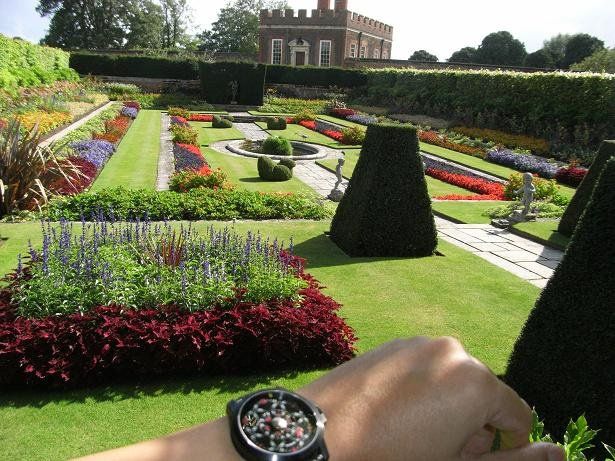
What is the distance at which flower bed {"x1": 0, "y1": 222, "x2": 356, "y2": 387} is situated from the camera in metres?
4.25

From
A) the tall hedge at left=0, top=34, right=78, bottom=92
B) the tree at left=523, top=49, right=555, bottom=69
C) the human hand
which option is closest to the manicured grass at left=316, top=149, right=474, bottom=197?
the tall hedge at left=0, top=34, right=78, bottom=92

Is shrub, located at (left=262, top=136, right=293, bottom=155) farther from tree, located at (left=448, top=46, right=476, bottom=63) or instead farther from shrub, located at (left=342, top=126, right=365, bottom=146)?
tree, located at (left=448, top=46, right=476, bottom=63)

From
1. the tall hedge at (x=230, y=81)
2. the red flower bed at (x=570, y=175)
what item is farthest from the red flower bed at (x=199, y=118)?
the red flower bed at (x=570, y=175)

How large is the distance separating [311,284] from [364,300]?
0.91 meters

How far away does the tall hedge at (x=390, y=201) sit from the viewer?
791 centimetres

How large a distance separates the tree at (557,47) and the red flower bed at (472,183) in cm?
5477

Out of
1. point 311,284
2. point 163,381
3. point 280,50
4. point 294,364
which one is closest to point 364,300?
point 311,284

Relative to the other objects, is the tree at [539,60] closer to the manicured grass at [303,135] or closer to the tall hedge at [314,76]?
the tall hedge at [314,76]

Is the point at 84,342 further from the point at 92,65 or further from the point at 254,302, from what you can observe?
the point at 92,65

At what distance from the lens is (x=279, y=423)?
98cm

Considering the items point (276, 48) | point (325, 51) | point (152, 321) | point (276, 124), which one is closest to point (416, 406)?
point (152, 321)

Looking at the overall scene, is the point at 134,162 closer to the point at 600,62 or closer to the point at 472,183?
the point at 472,183

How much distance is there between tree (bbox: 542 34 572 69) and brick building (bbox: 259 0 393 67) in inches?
1000

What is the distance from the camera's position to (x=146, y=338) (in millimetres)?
4340
